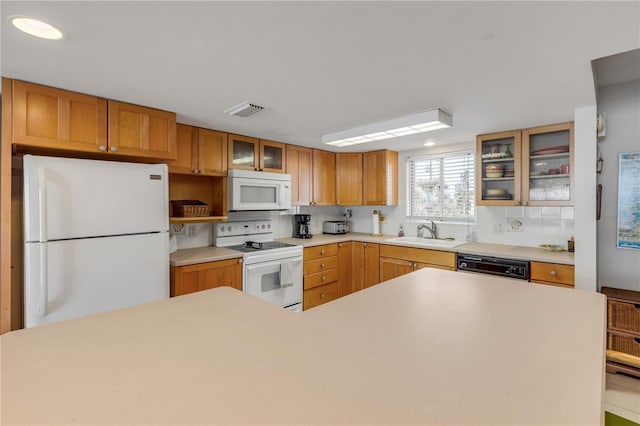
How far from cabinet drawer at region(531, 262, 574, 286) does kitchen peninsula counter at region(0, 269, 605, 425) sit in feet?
5.36

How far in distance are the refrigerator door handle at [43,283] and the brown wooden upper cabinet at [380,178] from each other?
3502 mm

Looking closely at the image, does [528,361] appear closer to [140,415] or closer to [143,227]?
[140,415]

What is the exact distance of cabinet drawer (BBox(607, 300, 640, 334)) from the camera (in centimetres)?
240

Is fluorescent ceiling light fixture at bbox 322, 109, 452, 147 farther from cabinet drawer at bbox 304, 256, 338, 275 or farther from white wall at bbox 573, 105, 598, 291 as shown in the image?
cabinet drawer at bbox 304, 256, 338, 275

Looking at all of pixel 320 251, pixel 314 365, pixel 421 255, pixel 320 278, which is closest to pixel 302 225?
pixel 320 251

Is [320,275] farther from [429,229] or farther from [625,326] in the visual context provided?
[625,326]

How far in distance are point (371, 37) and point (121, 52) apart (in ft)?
4.07

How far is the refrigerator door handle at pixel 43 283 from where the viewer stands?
189cm

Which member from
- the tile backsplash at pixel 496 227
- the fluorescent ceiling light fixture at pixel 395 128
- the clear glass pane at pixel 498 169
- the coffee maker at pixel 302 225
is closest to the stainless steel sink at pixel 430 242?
the tile backsplash at pixel 496 227

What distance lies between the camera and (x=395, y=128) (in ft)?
9.14

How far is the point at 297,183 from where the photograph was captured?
13.2 feet

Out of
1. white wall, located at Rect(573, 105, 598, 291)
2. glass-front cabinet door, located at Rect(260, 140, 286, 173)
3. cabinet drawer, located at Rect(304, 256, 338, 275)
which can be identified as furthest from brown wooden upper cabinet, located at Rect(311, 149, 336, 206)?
white wall, located at Rect(573, 105, 598, 291)

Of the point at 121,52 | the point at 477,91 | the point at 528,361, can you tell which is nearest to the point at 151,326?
the point at 528,361

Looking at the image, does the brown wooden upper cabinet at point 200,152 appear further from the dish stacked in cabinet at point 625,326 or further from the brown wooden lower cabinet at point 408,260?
the dish stacked in cabinet at point 625,326
